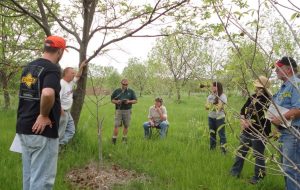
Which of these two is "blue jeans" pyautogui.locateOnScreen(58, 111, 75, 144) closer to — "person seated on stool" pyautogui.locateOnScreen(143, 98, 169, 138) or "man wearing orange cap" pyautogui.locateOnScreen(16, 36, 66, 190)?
"man wearing orange cap" pyautogui.locateOnScreen(16, 36, 66, 190)

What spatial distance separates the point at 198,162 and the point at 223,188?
163cm

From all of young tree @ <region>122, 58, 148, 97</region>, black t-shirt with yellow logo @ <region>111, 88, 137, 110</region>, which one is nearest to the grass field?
black t-shirt with yellow logo @ <region>111, 88, 137, 110</region>

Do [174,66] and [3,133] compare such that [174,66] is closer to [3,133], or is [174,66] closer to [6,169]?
[3,133]

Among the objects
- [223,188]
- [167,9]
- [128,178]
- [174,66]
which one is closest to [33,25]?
[167,9]

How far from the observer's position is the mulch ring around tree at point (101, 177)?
5.76 metres

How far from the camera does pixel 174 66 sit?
3588 centimetres

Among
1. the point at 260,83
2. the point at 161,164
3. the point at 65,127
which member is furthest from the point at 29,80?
the point at 161,164

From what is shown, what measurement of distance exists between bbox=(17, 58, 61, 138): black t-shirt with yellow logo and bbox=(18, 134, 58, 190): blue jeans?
2.8 inches

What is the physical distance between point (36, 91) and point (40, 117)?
27 cm

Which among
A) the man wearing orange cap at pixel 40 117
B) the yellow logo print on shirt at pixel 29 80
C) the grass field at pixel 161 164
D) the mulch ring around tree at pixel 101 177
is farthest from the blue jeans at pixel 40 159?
the mulch ring around tree at pixel 101 177

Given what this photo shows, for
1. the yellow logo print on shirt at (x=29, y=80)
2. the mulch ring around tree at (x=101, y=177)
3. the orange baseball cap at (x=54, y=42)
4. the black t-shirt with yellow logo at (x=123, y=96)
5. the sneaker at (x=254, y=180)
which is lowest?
the sneaker at (x=254, y=180)

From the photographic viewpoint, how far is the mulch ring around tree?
Result: 5758mm

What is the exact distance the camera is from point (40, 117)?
143 inches

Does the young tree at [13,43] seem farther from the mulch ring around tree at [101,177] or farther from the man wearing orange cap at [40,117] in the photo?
the man wearing orange cap at [40,117]
